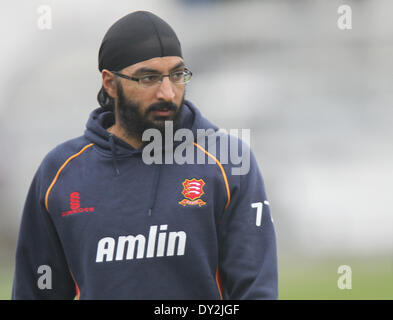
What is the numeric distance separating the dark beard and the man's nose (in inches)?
1.1

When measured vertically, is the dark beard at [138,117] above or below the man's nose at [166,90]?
below

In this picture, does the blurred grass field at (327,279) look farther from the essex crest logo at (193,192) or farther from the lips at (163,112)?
the lips at (163,112)

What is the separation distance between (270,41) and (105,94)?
9650 mm

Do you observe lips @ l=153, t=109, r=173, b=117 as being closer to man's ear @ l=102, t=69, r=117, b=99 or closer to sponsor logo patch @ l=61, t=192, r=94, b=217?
man's ear @ l=102, t=69, r=117, b=99

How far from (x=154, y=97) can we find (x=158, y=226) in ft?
1.74

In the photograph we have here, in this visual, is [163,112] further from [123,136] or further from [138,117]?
[123,136]

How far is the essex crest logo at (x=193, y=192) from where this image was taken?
2961 millimetres

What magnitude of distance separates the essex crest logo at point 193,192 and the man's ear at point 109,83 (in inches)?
21.8

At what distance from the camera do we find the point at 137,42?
9.99 feet

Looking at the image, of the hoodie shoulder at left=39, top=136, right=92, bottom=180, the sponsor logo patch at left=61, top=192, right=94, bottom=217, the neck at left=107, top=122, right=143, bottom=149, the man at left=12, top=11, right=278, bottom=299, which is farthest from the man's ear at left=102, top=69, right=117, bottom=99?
the sponsor logo patch at left=61, top=192, right=94, bottom=217

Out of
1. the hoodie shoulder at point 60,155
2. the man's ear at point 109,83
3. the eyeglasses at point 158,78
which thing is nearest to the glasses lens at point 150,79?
the eyeglasses at point 158,78

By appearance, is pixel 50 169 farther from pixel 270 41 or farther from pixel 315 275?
pixel 270 41

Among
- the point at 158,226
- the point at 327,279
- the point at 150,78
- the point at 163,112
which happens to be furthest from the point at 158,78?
the point at 327,279

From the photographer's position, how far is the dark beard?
9.87 ft
